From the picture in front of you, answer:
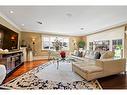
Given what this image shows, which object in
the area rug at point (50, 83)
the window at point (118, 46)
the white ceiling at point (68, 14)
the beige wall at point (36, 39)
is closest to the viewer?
the area rug at point (50, 83)

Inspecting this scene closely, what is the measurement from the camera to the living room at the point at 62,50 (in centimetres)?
319

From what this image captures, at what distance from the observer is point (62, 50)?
6.79m

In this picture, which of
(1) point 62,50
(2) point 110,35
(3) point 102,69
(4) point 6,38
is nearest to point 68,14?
(3) point 102,69

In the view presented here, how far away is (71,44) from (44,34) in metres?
2.72

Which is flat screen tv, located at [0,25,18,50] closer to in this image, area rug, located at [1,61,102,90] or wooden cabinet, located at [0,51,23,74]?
wooden cabinet, located at [0,51,23,74]

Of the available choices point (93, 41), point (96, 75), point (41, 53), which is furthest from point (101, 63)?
point (41, 53)

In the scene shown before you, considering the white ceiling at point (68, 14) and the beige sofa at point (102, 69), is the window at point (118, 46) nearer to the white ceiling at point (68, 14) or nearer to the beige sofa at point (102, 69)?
the white ceiling at point (68, 14)

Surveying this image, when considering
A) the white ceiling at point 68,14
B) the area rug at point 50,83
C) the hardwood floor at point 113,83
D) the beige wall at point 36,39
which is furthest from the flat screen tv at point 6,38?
the hardwood floor at point 113,83

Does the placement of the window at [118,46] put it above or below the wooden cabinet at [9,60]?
above

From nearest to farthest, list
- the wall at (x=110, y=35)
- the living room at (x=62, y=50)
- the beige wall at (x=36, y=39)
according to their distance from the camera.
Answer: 1. the living room at (x=62, y=50)
2. the wall at (x=110, y=35)
3. the beige wall at (x=36, y=39)

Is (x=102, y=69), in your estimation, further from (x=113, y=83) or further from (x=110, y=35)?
(x=110, y=35)

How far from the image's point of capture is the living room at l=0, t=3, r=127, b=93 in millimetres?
3191

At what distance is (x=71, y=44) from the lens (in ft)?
33.1
